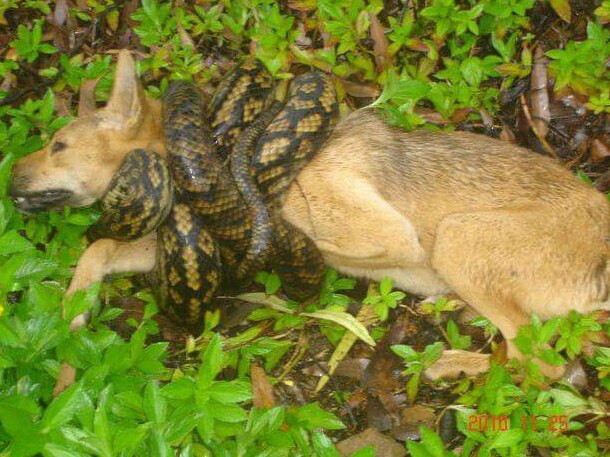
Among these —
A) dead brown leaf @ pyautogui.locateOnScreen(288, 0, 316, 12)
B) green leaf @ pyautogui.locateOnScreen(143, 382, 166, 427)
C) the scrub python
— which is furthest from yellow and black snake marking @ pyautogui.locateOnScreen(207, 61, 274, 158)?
green leaf @ pyautogui.locateOnScreen(143, 382, 166, 427)

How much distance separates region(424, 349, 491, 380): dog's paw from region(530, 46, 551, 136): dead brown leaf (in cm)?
175

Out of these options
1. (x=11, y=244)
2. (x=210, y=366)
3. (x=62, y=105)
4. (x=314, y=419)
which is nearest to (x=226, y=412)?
(x=210, y=366)

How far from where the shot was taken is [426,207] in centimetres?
415

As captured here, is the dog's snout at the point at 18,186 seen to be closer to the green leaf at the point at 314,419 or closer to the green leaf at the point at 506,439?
the green leaf at the point at 314,419

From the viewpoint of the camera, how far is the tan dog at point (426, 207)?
3.93 meters

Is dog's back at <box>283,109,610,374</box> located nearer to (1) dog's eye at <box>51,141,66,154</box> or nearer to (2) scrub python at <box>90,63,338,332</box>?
(2) scrub python at <box>90,63,338,332</box>

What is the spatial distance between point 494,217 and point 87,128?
7.98ft

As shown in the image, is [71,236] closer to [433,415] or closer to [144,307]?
[144,307]

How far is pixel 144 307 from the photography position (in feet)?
14.6

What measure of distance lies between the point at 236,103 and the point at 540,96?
89.6 inches

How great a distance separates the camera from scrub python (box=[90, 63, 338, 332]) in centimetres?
385

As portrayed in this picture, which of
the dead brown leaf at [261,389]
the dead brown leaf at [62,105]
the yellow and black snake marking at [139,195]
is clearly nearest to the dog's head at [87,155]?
the yellow and black snake marking at [139,195]

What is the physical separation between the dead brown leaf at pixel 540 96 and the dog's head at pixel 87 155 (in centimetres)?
270

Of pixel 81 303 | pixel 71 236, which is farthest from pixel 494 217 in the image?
pixel 71 236
